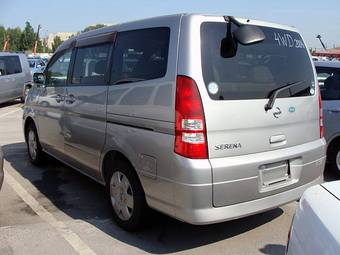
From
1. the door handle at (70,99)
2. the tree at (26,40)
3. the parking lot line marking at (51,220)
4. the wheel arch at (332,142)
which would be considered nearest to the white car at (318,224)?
the parking lot line marking at (51,220)

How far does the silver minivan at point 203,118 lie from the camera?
3.49 m

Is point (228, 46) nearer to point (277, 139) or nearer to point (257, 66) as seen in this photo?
point (257, 66)

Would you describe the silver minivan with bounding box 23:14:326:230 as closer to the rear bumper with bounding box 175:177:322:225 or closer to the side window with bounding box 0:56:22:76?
the rear bumper with bounding box 175:177:322:225

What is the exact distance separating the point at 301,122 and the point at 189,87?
1229mm

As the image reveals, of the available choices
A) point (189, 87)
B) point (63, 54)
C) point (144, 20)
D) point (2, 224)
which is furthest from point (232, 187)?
point (63, 54)

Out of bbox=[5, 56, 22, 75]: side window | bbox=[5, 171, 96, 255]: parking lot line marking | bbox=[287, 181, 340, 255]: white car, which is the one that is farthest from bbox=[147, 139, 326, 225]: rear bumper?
bbox=[5, 56, 22, 75]: side window

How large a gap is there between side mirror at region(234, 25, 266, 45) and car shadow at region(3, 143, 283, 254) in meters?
1.69

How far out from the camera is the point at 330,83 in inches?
→ 245

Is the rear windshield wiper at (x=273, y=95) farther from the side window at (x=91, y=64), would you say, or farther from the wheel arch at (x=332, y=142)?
the wheel arch at (x=332, y=142)

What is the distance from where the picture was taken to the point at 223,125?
3537 millimetres

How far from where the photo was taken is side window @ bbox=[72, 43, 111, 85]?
4.57m

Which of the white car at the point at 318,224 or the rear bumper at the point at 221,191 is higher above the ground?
the white car at the point at 318,224

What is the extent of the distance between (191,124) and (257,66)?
2.65 ft

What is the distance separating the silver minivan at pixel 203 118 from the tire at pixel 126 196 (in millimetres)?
10
